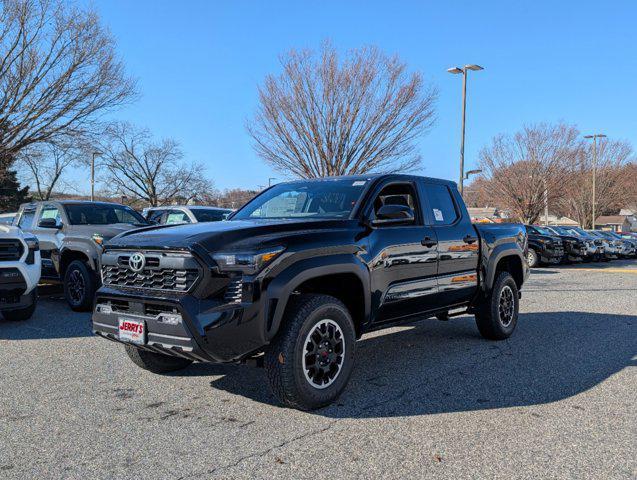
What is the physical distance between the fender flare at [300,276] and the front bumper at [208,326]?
2.7 inches

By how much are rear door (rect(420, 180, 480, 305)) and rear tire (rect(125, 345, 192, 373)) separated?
→ 2.64m

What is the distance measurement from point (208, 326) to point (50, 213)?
7496mm

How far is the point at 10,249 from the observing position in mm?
7336

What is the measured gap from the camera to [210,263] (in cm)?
391

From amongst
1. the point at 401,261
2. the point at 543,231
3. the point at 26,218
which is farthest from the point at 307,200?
the point at 543,231

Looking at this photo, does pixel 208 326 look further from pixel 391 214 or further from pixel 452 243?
pixel 452 243

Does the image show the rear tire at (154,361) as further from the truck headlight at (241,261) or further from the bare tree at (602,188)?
the bare tree at (602,188)

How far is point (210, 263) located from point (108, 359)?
8.44 feet

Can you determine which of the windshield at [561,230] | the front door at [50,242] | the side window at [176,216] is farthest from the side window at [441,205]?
the windshield at [561,230]

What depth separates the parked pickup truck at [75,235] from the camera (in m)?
8.46

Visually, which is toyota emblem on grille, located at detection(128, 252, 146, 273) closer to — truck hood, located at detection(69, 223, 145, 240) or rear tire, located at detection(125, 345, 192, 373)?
rear tire, located at detection(125, 345, 192, 373)

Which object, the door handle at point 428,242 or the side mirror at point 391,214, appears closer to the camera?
the side mirror at point 391,214

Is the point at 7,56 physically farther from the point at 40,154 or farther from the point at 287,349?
the point at 287,349

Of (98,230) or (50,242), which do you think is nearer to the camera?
(98,230)
